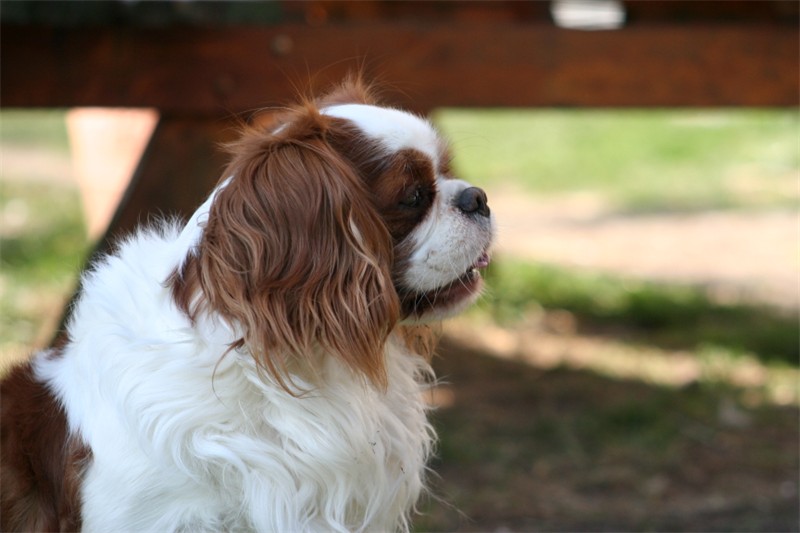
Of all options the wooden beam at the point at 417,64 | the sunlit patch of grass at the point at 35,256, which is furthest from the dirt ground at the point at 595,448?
the sunlit patch of grass at the point at 35,256

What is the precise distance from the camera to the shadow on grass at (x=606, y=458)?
12.5 ft

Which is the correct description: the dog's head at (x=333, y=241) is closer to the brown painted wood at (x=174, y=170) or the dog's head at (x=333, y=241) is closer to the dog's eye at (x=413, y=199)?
the dog's eye at (x=413, y=199)

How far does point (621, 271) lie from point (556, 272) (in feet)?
1.76

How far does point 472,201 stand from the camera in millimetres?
2510

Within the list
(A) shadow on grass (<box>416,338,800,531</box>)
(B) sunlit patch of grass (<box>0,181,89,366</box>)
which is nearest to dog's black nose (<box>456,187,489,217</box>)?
(A) shadow on grass (<box>416,338,800,531</box>)

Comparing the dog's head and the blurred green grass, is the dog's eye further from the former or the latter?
the blurred green grass

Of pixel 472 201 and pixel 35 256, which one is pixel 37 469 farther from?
pixel 35 256

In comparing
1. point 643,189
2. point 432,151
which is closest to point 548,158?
point 643,189

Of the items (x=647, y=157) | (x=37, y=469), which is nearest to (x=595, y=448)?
(x=37, y=469)

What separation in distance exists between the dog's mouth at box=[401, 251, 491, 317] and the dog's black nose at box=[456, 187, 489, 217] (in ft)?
0.37

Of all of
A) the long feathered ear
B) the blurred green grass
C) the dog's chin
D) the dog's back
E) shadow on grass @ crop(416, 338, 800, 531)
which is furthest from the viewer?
the blurred green grass

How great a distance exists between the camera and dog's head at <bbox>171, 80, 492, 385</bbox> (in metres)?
2.27

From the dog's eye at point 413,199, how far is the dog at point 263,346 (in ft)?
0.04

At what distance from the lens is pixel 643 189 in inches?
398
